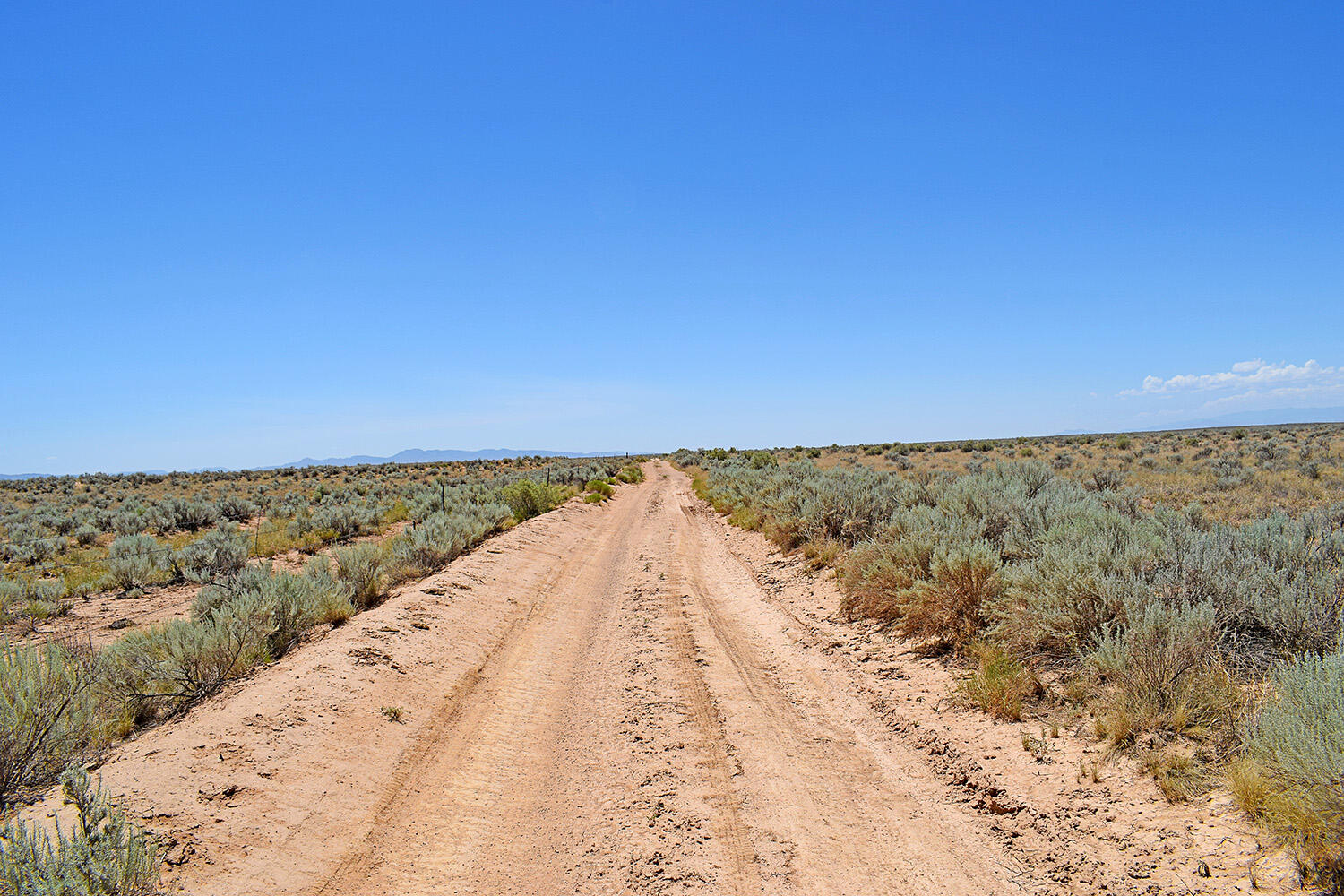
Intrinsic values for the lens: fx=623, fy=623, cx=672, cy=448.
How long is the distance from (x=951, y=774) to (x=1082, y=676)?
5.22 feet

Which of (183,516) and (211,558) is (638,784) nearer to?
(211,558)

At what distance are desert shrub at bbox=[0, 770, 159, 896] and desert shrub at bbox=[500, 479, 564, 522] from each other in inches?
720

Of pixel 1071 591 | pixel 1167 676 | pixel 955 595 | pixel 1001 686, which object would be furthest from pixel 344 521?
pixel 1167 676

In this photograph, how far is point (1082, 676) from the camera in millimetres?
5500

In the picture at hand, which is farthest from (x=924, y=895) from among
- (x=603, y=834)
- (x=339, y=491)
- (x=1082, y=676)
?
(x=339, y=491)

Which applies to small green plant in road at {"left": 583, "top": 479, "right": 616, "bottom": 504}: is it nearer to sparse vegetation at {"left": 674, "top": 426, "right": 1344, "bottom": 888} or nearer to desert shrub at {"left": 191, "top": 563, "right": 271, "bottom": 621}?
sparse vegetation at {"left": 674, "top": 426, "right": 1344, "bottom": 888}

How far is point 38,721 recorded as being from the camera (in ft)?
14.8

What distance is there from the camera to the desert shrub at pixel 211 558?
45.9 feet

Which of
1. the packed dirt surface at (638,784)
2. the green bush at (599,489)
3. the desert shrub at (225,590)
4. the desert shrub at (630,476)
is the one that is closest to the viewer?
the packed dirt surface at (638,784)

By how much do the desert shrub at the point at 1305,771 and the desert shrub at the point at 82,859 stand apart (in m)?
6.10

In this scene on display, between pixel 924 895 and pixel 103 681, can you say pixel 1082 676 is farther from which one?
pixel 103 681

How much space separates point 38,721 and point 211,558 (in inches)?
474

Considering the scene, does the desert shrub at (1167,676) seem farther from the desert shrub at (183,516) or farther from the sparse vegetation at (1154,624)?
the desert shrub at (183,516)

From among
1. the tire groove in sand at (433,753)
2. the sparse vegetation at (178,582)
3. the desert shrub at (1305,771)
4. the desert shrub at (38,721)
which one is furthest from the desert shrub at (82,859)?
the desert shrub at (1305,771)
